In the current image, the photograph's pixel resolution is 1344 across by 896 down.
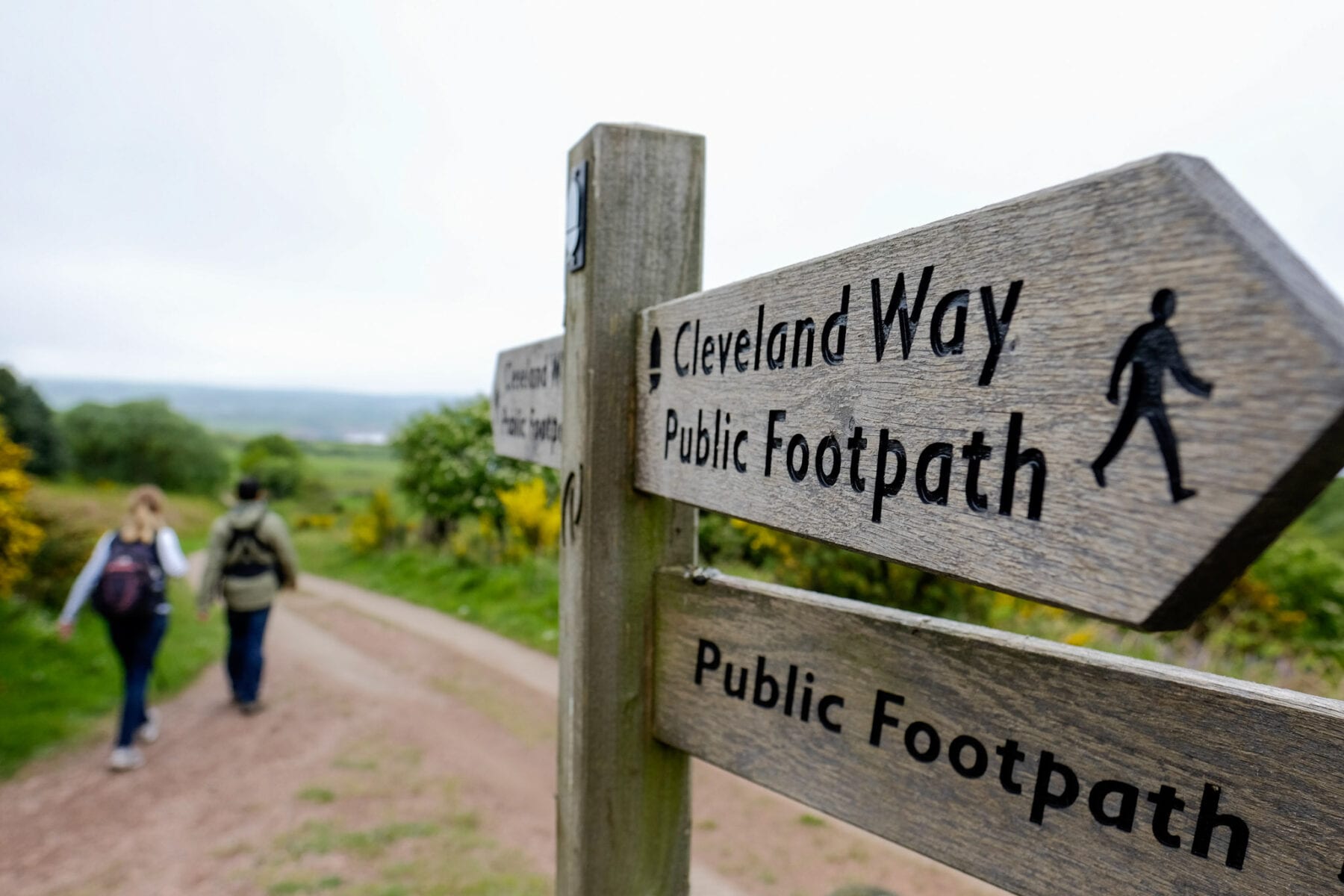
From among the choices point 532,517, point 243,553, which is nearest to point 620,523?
point 243,553

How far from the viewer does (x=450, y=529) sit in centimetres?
1675

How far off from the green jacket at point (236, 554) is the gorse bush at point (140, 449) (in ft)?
111

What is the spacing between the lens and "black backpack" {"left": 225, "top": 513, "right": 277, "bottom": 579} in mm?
6242

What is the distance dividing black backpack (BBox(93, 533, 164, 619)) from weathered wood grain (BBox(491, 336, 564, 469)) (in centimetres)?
428

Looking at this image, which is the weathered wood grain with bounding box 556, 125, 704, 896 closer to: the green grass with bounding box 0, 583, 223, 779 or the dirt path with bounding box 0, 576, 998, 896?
the dirt path with bounding box 0, 576, 998, 896

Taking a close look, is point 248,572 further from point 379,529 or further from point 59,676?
point 379,529

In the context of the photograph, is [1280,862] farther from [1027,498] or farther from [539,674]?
[539,674]

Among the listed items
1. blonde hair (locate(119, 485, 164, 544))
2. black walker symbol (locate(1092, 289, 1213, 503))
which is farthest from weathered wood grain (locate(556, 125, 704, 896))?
blonde hair (locate(119, 485, 164, 544))

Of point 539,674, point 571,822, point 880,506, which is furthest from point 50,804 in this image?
point 880,506

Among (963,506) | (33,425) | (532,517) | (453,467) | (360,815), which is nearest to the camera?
(963,506)

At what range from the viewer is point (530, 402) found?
1981 mm

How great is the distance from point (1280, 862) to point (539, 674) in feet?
23.2

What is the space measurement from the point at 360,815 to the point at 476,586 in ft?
21.9

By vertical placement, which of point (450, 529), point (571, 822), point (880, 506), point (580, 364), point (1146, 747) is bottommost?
point (450, 529)
